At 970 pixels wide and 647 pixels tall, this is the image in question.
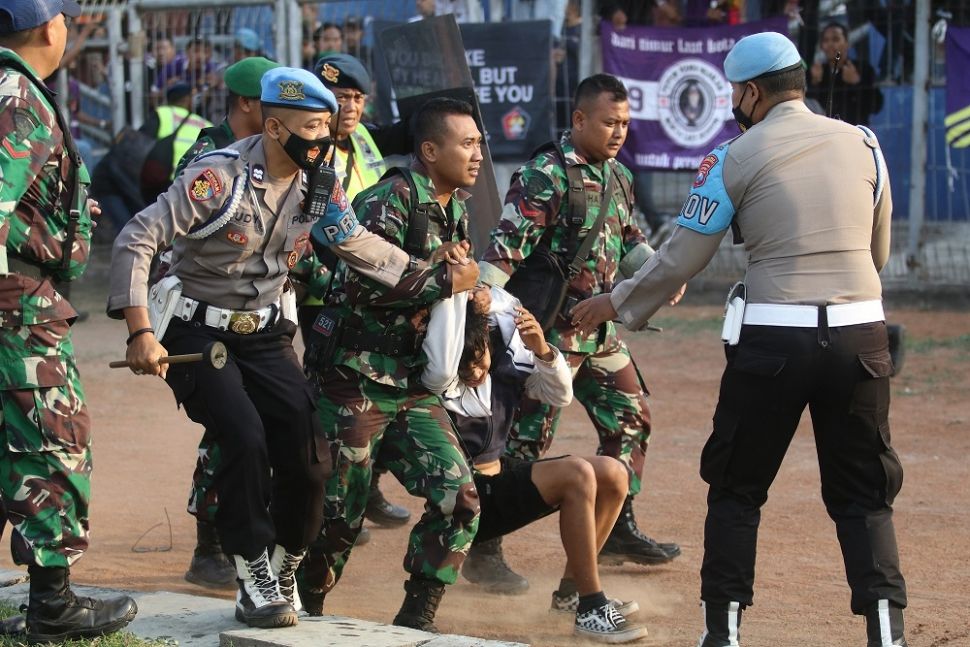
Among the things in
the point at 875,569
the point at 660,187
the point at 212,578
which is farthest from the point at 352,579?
the point at 660,187

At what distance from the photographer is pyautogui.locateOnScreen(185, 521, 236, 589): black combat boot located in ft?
20.0

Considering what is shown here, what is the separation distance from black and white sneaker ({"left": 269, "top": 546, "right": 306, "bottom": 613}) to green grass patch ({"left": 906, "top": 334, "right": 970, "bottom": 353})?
7553mm

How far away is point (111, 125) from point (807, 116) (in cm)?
1188

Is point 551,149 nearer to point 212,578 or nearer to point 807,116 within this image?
point 807,116

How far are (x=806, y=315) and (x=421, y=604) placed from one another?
1.70m

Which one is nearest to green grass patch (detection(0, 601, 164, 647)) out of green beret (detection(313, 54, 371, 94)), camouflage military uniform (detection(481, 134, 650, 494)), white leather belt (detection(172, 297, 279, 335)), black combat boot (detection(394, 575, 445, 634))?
black combat boot (detection(394, 575, 445, 634))

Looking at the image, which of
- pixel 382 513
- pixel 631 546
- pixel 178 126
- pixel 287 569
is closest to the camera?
pixel 287 569

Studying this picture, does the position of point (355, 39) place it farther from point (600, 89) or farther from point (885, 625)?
point (885, 625)

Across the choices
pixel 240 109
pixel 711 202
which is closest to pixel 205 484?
pixel 240 109

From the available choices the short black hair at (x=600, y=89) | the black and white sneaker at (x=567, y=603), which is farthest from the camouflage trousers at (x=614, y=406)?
the short black hair at (x=600, y=89)

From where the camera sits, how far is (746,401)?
4.76 meters

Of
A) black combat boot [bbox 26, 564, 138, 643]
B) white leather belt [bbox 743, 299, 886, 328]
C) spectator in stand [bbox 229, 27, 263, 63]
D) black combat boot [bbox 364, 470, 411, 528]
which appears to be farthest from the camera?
spectator in stand [bbox 229, 27, 263, 63]

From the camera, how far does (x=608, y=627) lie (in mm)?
5312

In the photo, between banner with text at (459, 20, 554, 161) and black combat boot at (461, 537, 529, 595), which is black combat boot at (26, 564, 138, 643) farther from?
banner with text at (459, 20, 554, 161)
